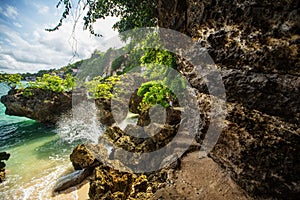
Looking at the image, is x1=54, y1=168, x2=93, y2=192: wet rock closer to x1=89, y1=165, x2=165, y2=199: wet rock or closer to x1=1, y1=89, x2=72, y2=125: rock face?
x1=89, y1=165, x2=165, y2=199: wet rock

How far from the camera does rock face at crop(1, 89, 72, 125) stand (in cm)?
1445

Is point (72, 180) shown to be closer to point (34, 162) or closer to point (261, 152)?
point (34, 162)

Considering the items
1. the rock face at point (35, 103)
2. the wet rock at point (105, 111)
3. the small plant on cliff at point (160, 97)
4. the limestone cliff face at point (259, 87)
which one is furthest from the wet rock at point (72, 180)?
the rock face at point (35, 103)

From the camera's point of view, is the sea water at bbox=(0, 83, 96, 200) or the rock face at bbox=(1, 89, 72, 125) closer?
the sea water at bbox=(0, 83, 96, 200)

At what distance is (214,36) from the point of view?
2.76 meters

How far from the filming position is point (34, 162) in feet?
29.0

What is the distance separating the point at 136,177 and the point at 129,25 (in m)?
5.62

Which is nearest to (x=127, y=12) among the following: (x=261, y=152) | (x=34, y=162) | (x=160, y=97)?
(x=160, y=97)

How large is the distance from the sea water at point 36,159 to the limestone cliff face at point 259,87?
5661mm

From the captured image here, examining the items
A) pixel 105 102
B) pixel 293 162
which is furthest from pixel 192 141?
pixel 105 102

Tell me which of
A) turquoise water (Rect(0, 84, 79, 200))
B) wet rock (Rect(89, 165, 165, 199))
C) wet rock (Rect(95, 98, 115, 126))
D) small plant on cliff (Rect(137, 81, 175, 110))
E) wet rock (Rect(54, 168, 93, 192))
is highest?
small plant on cliff (Rect(137, 81, 175, 110))

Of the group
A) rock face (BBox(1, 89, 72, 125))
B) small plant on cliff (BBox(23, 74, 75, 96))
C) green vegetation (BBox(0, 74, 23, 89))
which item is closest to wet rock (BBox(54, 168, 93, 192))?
rock face (BBox(1, 89, 72, 125))

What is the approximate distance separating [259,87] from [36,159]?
11.0 metres

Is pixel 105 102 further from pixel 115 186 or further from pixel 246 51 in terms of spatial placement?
pixel 246 51
